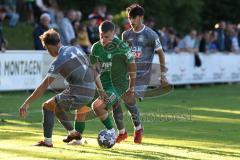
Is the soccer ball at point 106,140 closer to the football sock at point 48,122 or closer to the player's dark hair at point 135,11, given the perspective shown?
the football sock at point 48,122

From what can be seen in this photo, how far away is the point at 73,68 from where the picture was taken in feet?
34.1

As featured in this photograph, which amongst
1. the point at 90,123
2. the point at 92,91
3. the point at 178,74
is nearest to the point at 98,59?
the point at 92,91

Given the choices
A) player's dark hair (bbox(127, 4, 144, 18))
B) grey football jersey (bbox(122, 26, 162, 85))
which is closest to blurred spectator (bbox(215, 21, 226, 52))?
grey football jersey (bbox(122, 26, 162, 85))

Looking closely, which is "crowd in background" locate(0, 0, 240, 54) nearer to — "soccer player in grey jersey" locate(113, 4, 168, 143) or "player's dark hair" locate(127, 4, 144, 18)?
"soccer player in grey jersey" locate(113, 4, 168, 143)

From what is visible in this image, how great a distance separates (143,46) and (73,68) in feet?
6.83

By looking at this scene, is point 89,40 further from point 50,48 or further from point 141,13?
point 50,48

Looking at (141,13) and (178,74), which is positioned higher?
(141,13)

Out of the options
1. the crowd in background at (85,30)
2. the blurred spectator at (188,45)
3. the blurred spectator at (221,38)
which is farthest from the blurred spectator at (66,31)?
the blurred spectator at (221,38)

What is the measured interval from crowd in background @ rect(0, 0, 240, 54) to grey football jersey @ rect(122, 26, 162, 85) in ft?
28.4

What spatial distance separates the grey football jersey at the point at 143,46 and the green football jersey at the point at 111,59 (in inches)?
35.7

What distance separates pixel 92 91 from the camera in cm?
1074

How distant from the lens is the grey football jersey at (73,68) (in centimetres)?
1019

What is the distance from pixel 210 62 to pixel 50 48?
58.9ft

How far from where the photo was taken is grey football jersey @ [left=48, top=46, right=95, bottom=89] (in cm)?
1019
